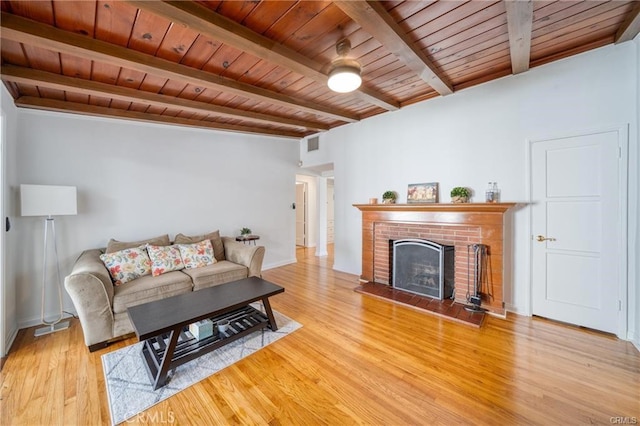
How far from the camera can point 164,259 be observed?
3225 millimetres

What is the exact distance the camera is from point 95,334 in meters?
2.34

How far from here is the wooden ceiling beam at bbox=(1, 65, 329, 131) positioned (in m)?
2.23

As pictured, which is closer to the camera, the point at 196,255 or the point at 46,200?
the point at 46,200

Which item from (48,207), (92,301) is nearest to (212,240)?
(92,301)

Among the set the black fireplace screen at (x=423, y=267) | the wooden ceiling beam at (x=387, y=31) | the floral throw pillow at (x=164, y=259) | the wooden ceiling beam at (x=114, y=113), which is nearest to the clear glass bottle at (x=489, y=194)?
the black fireplace screen at (x=423, y=267)

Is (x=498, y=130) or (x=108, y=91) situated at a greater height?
(x=108, y=91)

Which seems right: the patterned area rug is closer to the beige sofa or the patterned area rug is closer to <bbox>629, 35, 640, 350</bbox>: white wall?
the beige sofa

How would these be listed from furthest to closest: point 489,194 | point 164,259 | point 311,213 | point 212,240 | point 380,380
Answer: point 311,213
point 212,240
point 164,259
point 489,194
point 380,380

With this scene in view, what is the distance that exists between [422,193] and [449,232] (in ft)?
2.26

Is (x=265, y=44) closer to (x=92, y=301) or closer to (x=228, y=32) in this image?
→ (x=228, y=32)

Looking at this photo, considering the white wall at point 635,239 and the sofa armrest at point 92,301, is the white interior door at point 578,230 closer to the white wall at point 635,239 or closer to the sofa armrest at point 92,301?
the white wall at point 635,239

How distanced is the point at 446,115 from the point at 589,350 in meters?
2.99

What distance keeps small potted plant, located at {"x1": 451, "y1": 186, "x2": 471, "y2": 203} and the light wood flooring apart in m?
1.49

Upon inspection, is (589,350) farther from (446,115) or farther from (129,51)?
(129,51)
